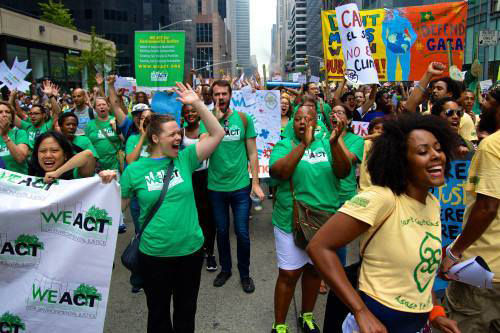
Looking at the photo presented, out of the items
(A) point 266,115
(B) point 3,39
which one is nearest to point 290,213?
(A) point 266,115

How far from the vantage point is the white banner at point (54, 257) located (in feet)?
9.38

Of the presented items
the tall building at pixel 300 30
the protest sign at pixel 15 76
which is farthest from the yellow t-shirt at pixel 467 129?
the tall building at pixel 300 30

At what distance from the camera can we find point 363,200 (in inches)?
73.6

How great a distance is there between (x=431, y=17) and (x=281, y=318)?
19.4ft

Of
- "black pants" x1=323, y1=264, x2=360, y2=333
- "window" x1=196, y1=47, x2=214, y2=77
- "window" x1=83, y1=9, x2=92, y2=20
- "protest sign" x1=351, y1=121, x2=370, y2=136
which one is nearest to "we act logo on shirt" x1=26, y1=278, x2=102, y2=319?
"black pants" x1=323, y1=264, x2=360, y2=333

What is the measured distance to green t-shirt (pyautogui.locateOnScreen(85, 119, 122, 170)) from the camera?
626cm

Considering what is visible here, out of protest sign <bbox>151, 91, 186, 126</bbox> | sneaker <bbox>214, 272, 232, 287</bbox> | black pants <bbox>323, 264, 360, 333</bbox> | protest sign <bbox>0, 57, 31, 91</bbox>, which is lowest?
sneaker <bbox>214, 272, 232, 287</bbox>

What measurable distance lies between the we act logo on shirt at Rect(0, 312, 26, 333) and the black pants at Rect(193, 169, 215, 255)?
2.42 meters

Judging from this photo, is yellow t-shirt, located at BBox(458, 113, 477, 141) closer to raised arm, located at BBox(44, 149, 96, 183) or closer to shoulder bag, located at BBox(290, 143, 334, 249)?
shoulder bag, located at BBox(290, 143, 334, 249)

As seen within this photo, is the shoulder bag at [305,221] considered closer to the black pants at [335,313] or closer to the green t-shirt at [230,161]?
the black pants at [335,313]

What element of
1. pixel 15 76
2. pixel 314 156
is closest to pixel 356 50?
pixel 314 156

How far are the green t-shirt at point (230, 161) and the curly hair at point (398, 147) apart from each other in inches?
98.4

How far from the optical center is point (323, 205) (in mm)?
3387

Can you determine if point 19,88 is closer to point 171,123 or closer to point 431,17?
point 171,123
